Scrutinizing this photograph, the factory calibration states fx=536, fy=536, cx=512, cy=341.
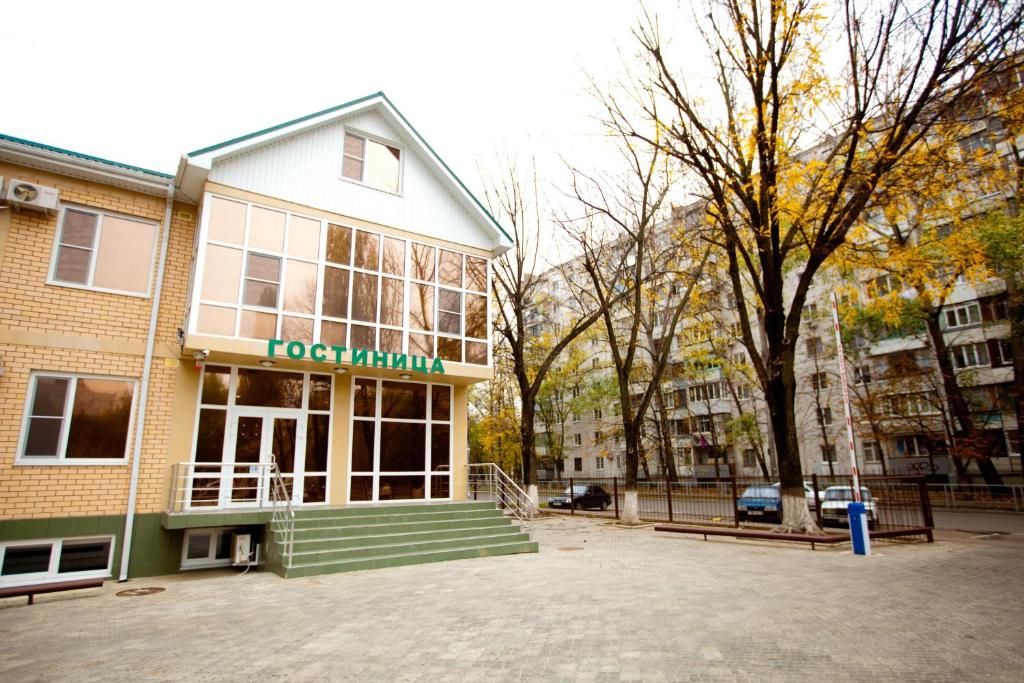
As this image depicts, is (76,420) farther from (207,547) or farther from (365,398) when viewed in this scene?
(365,398)

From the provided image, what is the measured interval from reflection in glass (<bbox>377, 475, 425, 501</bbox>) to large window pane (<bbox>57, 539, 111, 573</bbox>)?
5475mm

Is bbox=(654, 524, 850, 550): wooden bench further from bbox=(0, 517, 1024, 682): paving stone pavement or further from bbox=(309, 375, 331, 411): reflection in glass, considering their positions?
bbox=(309, 375, 331, 411): reflection in glass

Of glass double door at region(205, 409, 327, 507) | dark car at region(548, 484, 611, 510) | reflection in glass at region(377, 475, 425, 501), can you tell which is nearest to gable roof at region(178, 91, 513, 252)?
glass double door at region(205, 409, 327, 507)

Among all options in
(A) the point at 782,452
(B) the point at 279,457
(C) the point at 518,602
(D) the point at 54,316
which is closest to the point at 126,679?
(C) the point at 518,602

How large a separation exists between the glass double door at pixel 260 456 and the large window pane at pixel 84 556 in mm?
2112

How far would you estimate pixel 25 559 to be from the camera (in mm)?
9797

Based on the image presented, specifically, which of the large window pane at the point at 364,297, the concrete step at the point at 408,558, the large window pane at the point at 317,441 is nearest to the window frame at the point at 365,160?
the large window pane at the point at 364,297

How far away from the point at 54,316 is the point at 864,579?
15311mm

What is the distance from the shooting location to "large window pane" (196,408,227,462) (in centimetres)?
1144

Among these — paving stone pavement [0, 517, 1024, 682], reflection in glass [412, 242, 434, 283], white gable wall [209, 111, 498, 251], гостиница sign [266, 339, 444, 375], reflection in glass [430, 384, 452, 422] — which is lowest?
paving stone pavement [0, 517, 1024, 682]

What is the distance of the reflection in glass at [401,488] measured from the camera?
44.5 feet

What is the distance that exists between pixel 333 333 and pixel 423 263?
329cm

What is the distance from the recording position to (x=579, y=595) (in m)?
7.76

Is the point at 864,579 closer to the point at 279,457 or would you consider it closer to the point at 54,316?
the point at 279,457
